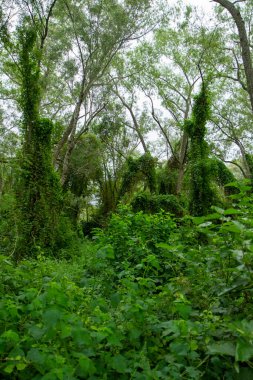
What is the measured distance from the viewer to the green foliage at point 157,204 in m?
16.9

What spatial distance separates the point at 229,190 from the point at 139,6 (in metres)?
10.3

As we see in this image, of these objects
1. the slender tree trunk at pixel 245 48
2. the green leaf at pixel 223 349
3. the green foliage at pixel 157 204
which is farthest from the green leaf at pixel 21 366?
the green foliage at pixel 157 204

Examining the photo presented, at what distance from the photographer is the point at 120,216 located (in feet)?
28.7

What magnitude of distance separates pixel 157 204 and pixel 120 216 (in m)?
8.32

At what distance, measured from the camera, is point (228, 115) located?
24891 mm

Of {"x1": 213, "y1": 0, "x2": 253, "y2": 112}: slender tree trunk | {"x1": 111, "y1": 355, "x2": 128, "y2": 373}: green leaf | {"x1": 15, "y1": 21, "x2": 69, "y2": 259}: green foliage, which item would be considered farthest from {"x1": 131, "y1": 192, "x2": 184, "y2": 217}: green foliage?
{"x1": 111, "y1": 355, "x2": 128, "y2": 373}: green leaf

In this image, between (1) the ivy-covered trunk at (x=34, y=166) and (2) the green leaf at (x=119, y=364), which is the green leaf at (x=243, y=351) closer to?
(2) the green leaf at (x=119, y=364)

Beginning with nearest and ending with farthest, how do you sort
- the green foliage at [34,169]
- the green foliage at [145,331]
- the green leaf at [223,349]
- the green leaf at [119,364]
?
the green leaf at [223,349], the green foliage at [145,331], the green leaf at [119,364], the green foliage at [34,169]

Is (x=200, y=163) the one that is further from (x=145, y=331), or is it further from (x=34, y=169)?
(x=145, y=331)

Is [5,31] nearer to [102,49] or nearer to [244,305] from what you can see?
[102,49]

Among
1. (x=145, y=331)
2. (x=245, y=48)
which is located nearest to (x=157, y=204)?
(x=245, y=48)

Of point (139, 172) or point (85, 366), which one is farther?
point (139, 172)

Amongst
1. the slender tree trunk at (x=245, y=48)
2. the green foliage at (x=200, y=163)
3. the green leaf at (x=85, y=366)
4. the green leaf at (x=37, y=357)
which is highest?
the slender tree trunk at (x=245, y=48)

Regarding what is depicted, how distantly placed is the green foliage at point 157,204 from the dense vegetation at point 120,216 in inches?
2.6
